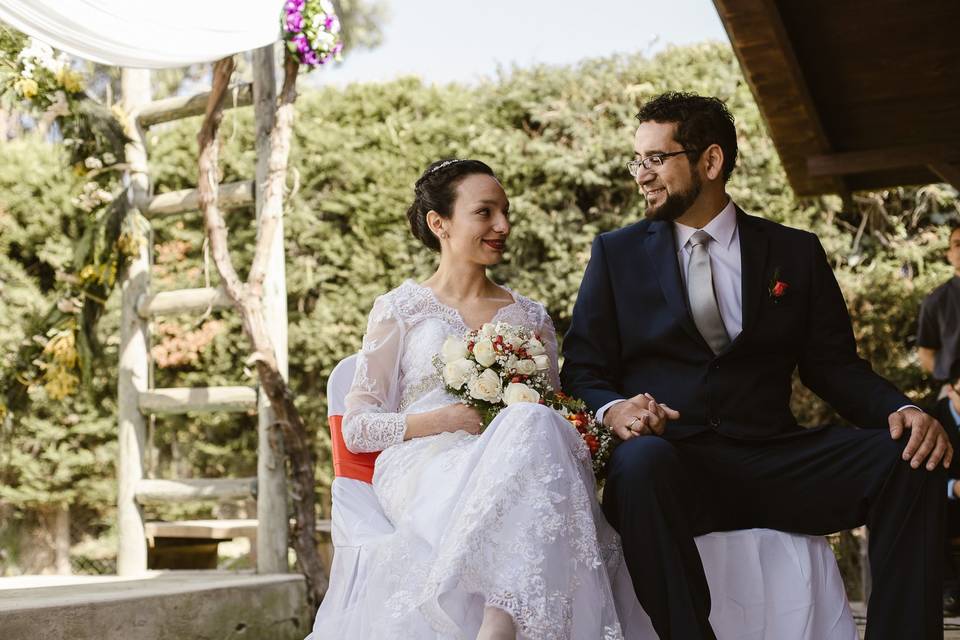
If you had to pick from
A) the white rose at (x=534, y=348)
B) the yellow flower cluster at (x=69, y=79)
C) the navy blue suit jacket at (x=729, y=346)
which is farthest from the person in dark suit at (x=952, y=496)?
the yellow flower cluster at (x=69, y=79)

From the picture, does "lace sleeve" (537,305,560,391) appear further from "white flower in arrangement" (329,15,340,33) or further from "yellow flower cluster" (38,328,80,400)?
"yellow flower cluster" (38,328,80,400)

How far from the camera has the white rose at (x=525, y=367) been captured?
107 inches

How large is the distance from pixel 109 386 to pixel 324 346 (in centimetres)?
182

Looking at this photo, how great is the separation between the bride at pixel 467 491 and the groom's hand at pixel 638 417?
123 mm

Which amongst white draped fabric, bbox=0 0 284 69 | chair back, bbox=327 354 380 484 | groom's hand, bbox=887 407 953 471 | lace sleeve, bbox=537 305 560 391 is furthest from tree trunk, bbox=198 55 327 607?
groom's hand, bbox=887 407 953 471

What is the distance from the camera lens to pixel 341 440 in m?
3.05

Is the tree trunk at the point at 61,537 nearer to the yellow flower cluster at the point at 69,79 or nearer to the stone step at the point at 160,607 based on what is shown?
the stone step at the point at 160,607

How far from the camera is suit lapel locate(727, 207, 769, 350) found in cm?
272

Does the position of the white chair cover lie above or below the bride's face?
below

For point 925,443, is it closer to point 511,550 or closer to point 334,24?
point 511,550

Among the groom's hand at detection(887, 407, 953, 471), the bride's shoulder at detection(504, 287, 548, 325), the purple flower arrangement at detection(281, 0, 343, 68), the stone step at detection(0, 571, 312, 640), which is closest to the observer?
the groom's hand at detection(887, 407, 953, 471)

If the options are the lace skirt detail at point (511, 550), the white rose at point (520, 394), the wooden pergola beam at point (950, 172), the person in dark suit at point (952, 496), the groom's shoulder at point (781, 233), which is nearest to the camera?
the lace skirt detail at point (511, 550)

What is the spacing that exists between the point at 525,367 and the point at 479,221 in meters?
0.62

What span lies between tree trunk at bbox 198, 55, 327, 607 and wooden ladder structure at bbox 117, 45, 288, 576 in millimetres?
62
